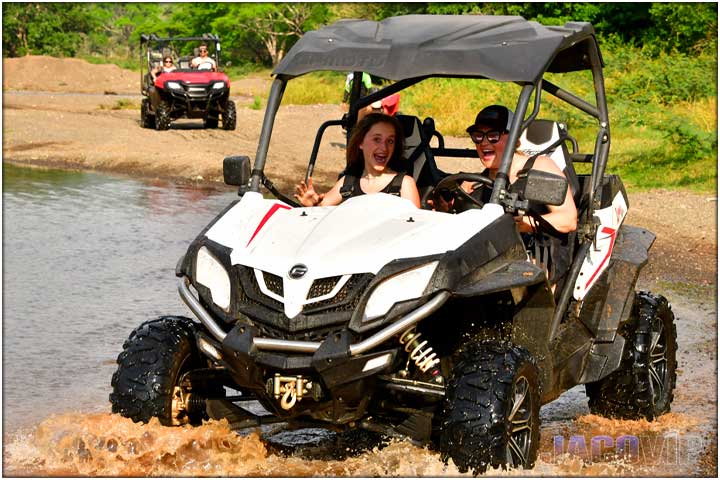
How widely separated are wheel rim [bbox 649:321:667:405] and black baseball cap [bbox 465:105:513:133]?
56.0 inches

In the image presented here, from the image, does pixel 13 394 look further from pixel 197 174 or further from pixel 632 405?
pixel 197 174

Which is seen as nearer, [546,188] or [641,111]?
[546,188]

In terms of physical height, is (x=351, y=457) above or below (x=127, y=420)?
below

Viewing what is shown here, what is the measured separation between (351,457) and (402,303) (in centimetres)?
124

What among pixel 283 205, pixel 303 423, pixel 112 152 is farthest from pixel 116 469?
pixel 112 152

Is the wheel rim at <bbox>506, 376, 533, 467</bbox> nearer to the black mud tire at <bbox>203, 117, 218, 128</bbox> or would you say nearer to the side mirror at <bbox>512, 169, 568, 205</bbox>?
the side mirror at <bbox>512, 169, 568, 205</bbox>

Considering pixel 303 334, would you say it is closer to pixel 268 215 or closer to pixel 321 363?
pixel 321 363

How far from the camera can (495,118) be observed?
19.9 ft

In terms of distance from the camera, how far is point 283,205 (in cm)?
582

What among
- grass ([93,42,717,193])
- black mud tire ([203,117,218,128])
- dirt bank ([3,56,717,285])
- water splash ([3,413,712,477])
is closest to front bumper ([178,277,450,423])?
water splash ([3,413,712,477])

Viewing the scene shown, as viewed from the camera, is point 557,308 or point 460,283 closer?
point 460,283

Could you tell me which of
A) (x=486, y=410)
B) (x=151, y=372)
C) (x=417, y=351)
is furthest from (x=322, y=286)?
(x=151, y=372)

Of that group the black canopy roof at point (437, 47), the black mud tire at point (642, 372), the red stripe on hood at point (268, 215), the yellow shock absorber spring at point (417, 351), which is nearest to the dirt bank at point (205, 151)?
the black mud tire at point (642, 372)

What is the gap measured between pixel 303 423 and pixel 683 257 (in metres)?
7.26
